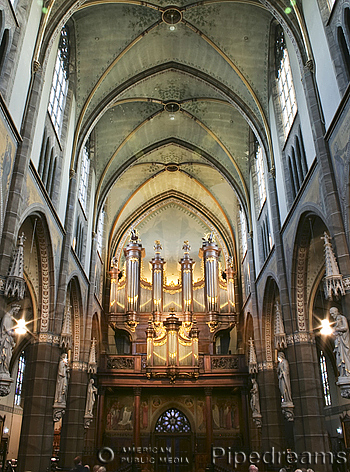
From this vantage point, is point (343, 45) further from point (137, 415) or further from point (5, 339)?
point (137, 415)

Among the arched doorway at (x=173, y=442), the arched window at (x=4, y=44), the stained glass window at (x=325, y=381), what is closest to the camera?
the arched window at (x=4, y=44)

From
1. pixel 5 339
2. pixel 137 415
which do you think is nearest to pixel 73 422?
pixel 137 415

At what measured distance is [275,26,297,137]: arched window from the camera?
18688 mm

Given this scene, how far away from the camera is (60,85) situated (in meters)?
19.8

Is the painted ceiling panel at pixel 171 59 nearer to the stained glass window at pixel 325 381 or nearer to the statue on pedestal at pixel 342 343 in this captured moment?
the statue on pedestal at pixel 342 343

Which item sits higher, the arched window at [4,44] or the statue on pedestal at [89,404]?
the arched window at [4,44]

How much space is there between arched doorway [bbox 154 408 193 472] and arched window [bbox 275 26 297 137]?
56.0ft

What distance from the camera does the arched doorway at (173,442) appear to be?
25.7 metres

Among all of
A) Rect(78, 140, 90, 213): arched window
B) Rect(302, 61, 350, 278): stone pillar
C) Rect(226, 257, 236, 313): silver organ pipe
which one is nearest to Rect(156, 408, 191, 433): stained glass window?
Rect(226, 257, 236, 313): silver organ pipe

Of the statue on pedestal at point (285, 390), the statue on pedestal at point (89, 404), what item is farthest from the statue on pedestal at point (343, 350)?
the statue on pedestal at point (89, 404)

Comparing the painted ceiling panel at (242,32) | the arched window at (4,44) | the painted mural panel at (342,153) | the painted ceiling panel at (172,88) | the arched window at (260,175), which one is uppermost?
the painted ceiling panel at (172,88)

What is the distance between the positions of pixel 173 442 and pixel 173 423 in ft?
3.35

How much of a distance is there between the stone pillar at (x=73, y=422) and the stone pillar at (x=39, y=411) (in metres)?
4.89

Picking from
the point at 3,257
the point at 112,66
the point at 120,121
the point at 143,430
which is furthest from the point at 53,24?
the point at 143,430
